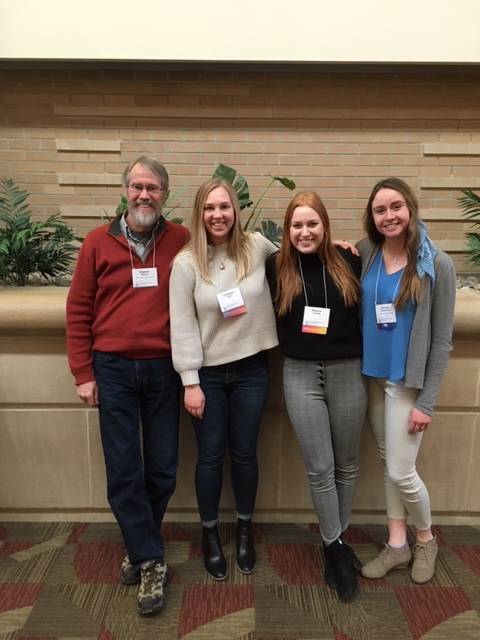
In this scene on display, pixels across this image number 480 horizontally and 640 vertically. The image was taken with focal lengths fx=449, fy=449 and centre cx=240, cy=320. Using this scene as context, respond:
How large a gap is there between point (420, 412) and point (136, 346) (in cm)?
111

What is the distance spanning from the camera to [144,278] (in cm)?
170

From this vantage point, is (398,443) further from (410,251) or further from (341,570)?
(410,251)

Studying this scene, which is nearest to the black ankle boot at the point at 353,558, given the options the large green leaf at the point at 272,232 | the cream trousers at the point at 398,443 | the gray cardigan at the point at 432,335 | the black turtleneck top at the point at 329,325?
the cream trousers at the point at 398,443

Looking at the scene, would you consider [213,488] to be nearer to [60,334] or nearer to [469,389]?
[60,334]

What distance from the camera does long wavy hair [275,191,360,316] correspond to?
1.69 meters

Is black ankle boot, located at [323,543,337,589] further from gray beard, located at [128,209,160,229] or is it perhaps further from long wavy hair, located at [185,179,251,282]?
gray beard, located at [128,209,160,229]

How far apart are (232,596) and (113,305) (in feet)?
4.21

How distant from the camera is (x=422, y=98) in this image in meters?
3.51

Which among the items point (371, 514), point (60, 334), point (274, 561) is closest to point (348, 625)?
point (274, 561)

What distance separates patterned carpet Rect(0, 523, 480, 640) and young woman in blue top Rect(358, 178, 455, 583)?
381mm

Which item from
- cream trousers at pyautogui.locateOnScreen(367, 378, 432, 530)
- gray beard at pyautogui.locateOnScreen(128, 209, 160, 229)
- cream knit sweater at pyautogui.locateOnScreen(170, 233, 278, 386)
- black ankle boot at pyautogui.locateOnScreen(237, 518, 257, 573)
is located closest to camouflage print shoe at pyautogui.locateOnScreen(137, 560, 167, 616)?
black ankle boot at pyautogui.locateOnScreen(237, 518, 257, 573)

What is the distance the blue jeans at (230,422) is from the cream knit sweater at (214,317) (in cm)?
8

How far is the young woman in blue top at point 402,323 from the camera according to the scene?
163 cm

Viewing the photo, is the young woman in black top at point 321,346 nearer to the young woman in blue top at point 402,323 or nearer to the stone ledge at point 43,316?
the young woman in blue top at point 402,323
